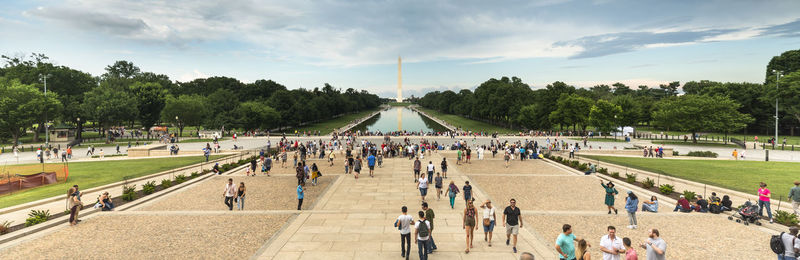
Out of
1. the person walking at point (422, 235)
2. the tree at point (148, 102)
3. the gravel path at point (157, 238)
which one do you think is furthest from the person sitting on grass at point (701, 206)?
the tree at point (148, 102)

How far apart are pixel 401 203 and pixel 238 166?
18377 millimetres

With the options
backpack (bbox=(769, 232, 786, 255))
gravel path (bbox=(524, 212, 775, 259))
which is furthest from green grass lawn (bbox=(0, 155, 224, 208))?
backpack (bbox=(769, 232, 786, 255))

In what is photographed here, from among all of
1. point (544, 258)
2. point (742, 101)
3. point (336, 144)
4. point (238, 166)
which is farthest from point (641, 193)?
point (742, 101)

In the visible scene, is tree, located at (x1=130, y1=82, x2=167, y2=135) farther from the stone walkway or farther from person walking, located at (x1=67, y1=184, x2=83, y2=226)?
the stone walkway

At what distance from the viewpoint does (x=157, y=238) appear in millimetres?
11805

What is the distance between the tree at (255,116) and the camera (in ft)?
230

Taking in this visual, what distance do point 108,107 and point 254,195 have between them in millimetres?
56093

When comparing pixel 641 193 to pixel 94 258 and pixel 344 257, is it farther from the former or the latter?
pixel 94 258

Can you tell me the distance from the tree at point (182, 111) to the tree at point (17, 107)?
17.5m

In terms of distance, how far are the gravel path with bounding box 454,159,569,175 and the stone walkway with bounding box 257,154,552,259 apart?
817 cm

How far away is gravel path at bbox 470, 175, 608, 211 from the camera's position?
16.4 meters

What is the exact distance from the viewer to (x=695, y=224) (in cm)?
1317

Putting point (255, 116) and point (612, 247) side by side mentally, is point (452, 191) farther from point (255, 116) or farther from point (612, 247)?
point (255, 116)

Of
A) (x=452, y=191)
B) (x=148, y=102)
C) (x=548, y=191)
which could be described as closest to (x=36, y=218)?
(x=452, y=191)
